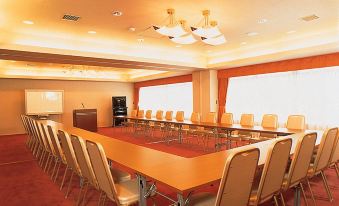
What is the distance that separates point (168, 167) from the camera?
2.23m

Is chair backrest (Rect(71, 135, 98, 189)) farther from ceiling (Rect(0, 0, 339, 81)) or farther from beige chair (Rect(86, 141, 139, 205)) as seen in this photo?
ceiling (Rect(0, 0, 339, 81))

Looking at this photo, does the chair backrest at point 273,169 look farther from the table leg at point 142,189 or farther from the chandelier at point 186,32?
the chandelier at point 186,32

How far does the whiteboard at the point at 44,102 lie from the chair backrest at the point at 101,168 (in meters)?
9.92

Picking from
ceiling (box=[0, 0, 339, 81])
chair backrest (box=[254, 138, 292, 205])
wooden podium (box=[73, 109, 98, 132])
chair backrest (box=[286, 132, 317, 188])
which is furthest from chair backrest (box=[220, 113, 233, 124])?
wooden podium (box=[73, 109, 98, 132])

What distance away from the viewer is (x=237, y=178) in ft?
5.44

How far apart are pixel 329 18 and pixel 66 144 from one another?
16.9 ft

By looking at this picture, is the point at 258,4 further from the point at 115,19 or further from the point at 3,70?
the point at 3,70

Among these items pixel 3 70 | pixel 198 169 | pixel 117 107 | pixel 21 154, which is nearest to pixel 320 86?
pixel 198 169

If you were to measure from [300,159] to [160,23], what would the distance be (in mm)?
3543

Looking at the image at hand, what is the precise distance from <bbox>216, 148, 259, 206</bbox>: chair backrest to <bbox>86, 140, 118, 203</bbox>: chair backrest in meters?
0.94

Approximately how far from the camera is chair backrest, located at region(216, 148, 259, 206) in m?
1.58

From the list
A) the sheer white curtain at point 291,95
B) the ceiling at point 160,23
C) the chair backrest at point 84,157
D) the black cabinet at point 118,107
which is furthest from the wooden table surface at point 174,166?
the black cabinet at point 118,107

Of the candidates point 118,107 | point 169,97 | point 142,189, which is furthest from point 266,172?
point 118,107

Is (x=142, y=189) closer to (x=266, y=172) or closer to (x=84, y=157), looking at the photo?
(x=84, y=157)
